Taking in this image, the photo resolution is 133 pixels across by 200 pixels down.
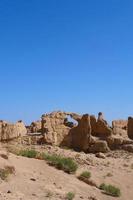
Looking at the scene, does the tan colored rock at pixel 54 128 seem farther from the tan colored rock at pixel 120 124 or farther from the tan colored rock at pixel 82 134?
the tan colored rock at pixel 120 124

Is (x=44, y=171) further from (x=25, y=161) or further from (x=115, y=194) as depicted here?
(x=115, y=194)

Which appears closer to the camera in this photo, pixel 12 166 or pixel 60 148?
pixel 12 166

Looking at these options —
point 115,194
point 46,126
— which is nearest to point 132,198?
point 115,194

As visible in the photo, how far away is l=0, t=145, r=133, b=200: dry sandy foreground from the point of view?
1655 cm

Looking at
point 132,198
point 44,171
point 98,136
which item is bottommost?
point 132,198

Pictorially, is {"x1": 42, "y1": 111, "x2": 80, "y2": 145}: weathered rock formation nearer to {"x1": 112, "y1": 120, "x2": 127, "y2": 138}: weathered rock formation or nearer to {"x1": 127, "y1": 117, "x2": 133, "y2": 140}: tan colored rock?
{"x1": 112, "y1": 120, "x2": 127, "y2": 138}: weathered rock formation

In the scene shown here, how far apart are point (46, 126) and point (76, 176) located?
20.5ft

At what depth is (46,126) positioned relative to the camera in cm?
2702

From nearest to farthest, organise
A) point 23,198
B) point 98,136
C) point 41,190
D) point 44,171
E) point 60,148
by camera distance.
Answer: point 23,198, point 41,190, point 44,171, point 60,148, point 98,136

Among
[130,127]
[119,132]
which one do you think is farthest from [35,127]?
[130,127]

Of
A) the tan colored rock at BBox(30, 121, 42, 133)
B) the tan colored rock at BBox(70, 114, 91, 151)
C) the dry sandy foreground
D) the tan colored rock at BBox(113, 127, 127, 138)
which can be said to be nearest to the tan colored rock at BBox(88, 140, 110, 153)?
the tan colored rock at BBox(70, 114, 91, 151)

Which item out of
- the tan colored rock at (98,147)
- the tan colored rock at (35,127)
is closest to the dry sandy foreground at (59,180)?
the tan colored rock at (98,147)

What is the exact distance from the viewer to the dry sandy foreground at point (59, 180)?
1655 centimetres

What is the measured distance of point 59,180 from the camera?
1962 centimetres
